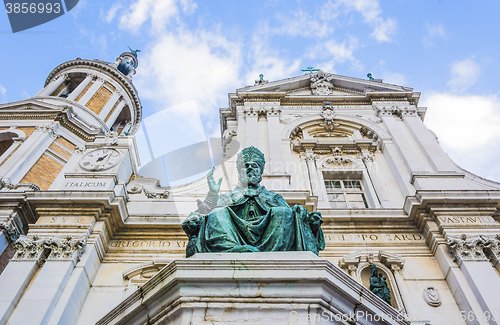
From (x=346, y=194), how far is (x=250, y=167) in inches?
268

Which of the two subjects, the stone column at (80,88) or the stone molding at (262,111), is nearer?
the stone molding at (262,111)

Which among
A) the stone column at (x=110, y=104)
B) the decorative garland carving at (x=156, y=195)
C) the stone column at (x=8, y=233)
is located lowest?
the stone column at (x=8, y=233)

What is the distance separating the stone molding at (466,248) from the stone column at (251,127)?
6930mm

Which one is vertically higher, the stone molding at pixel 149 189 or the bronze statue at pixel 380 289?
the stone molding at pixel 149 189

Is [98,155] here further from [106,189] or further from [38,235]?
[38,235]

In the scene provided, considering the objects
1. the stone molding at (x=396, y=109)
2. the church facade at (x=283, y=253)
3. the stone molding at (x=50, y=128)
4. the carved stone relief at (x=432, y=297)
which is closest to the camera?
the church facade at (x=283, y=253)

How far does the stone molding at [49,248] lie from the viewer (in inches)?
335

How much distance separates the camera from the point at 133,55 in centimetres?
3825

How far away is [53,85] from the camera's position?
25.9m

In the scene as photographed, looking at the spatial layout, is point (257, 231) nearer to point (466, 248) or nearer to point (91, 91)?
point (466, 248)

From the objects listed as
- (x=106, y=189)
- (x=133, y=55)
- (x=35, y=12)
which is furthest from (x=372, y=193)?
(x=133, y=55)

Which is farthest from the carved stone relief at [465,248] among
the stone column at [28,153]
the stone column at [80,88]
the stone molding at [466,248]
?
the stone column at [80,88]

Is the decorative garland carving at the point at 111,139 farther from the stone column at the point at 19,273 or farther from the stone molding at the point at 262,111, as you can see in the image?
the stone molding at the point at 262,111

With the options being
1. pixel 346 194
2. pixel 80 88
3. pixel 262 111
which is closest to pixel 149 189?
pixel 262 111
